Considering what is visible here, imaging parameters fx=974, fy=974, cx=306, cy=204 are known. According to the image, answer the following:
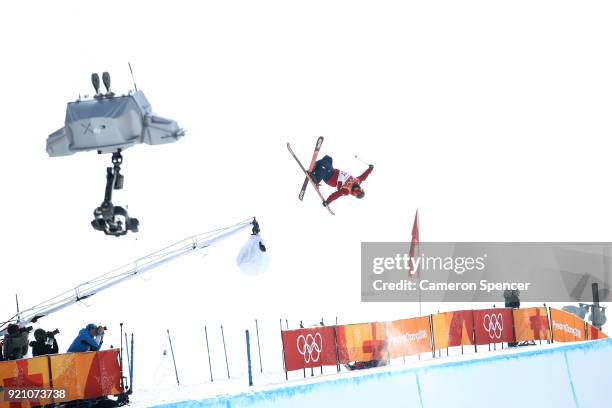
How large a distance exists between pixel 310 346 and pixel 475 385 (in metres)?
4.17

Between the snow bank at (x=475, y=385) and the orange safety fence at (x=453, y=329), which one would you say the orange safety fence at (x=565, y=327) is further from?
the snow bank at (x=475, y=385)

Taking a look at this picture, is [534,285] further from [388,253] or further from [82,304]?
[82,304]

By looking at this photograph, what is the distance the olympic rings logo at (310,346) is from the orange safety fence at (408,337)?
178cm

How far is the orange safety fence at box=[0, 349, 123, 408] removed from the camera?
12922mm

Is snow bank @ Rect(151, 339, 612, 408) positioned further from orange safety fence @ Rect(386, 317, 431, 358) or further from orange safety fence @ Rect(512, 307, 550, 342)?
orange safety fence @ Rect(512, 307, 550, 342)

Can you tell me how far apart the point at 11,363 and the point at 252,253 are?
5511 millimetres

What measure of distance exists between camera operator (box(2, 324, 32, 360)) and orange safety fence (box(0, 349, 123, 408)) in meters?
1.62

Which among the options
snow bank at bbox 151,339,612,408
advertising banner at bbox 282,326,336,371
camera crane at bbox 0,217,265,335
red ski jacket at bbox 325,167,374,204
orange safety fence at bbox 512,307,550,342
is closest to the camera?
snow bank at bbox 151,339,612,408

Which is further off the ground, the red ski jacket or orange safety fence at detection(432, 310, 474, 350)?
the red ski jacket

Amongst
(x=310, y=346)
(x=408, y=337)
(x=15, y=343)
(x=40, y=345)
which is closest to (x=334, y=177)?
(x=408, y=337)

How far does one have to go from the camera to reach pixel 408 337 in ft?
63.1

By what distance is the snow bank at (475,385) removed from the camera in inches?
412

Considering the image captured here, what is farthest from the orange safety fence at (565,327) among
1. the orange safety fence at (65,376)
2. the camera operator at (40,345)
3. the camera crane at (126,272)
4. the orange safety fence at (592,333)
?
the camera operator at (40,345)

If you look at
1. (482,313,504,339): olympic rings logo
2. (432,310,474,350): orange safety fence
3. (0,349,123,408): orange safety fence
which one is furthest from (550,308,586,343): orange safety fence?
(0,349,123,408): orange safety fence
